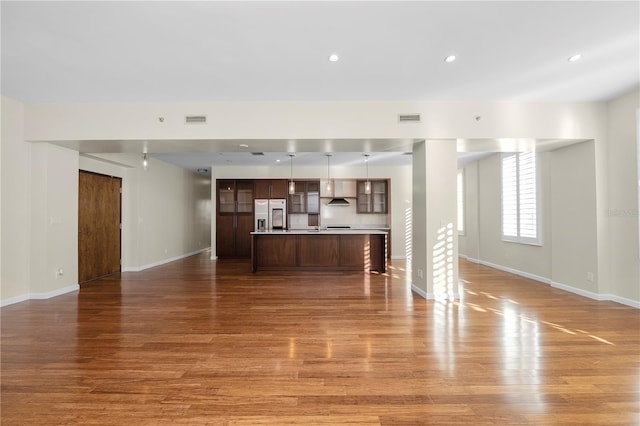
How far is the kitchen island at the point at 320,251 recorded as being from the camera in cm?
696

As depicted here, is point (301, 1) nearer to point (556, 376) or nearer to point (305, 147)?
point (305, 147)

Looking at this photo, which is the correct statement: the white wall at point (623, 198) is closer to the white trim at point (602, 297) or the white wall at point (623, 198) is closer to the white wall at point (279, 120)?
the white trim at point (602, 297)

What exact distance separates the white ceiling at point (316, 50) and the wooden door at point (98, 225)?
2054 mm

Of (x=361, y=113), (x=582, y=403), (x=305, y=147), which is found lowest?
(x=582, y=403)

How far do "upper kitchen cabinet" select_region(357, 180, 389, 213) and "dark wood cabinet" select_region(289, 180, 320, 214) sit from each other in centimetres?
131

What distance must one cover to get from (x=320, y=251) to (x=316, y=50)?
455cm

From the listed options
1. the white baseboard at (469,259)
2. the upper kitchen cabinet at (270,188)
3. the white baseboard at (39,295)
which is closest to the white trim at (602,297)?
Result: the white baseboard at (469,259)

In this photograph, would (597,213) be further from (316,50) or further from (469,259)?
(316,50)

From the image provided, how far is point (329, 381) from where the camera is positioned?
231 centimetres

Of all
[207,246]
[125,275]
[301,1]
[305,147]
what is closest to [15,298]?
[125,275]

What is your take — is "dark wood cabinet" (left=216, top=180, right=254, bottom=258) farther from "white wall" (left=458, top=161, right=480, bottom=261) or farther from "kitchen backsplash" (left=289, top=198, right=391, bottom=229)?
"white wall" (left=458, top=161, right=480, bottom=261)

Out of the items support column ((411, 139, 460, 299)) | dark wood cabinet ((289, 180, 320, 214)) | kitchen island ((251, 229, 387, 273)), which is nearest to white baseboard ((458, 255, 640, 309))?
support column ((411, 139, 460, 299))

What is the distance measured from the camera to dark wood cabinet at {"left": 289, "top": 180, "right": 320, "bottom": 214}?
31.6 feet

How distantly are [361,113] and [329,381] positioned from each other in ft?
12.0
